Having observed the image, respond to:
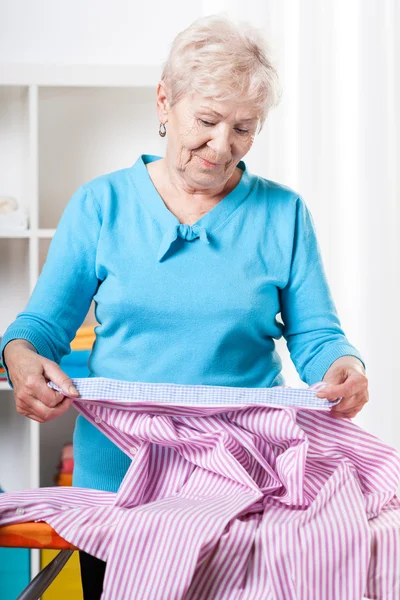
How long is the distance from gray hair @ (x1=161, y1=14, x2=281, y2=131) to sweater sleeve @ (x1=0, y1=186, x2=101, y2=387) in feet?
0.82

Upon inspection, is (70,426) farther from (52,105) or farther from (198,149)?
(198,149)

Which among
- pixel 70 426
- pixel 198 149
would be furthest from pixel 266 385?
pixel 70 426

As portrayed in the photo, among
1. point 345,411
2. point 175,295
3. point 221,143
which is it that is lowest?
point 345,411

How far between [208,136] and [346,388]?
18.2 inches

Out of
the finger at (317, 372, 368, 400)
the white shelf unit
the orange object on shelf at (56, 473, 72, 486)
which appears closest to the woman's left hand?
the finger at (317, 372, 368, 400)

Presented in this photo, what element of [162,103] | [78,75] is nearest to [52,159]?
[78,75]

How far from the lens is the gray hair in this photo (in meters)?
1.28

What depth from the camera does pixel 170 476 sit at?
3.76ft

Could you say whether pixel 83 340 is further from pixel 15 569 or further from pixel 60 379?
pixel 60 379

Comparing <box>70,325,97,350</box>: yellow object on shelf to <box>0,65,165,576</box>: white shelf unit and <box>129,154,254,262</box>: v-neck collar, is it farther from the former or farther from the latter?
<box>129,154,254,262</box>: v-neck collar

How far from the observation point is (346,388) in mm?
1169

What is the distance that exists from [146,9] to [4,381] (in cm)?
156

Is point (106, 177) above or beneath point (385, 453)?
above

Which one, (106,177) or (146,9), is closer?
(106,177)
